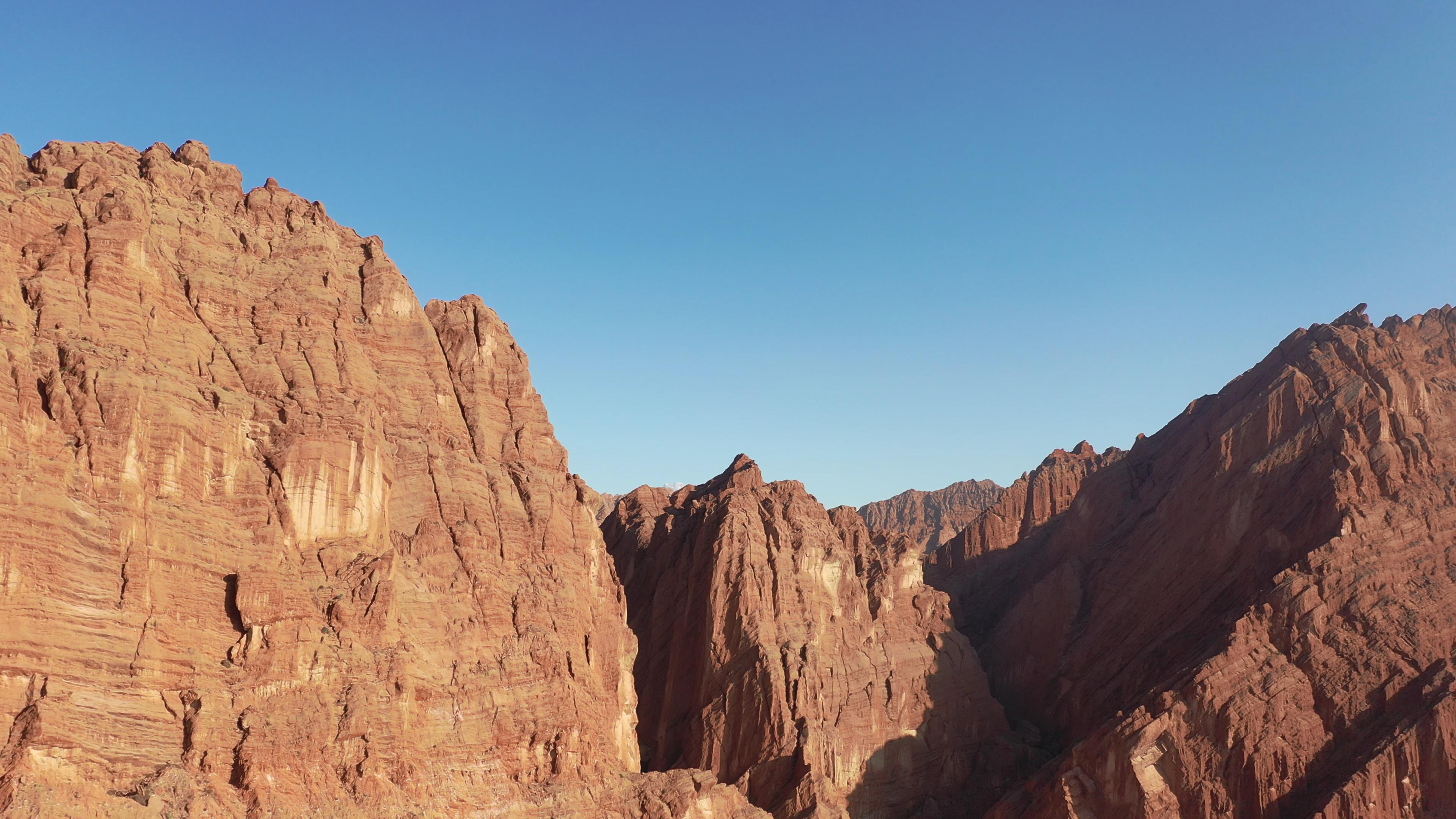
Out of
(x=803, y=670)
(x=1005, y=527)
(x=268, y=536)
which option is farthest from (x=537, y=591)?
(x=1005, y=527)

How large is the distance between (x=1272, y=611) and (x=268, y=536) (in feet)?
210

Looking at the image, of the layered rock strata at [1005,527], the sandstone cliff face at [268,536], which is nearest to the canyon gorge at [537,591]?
the sandstone cliff face at [268,536]

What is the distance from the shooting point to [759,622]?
81.0 metres

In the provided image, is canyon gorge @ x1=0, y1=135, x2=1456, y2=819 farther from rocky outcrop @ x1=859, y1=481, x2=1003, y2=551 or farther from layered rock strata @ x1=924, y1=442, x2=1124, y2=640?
rocky outcrop @ x1=859, y1=481, x2=1003, y2=551

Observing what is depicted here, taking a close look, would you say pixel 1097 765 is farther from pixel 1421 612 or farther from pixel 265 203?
pixel 265 203

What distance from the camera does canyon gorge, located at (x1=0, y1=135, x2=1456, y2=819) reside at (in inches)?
1711

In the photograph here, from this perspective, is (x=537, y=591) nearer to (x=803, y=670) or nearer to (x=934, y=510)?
(x=803, y=670)

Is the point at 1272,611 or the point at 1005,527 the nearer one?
the point at 1272,611

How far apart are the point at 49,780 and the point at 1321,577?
74.4m

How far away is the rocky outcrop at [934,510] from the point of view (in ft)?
577

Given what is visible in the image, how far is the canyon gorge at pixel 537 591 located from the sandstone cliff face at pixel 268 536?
0.55 feet

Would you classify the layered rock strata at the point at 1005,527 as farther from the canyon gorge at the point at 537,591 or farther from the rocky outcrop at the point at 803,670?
the rocky outcrop at the point at 803,670

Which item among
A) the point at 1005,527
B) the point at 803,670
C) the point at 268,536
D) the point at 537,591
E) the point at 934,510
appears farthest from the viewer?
the point at 934,510

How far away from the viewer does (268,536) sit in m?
48.8
